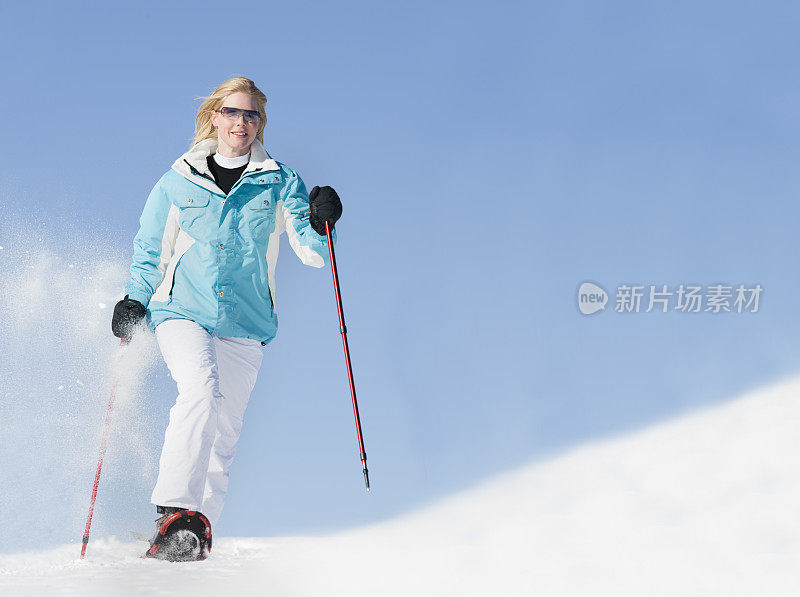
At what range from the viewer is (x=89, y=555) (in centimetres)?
462

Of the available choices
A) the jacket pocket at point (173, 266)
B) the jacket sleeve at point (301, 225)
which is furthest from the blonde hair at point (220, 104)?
the jacket pocket at point (173, 266)

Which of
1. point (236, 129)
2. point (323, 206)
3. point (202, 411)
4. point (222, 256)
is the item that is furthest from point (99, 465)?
point (236, 129)

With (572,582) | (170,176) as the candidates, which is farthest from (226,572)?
(170,176)

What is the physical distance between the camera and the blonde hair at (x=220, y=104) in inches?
198

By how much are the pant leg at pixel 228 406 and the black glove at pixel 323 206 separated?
0.80 metres

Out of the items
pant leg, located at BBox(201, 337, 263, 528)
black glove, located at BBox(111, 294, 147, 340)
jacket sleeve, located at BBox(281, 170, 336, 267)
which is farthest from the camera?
jacket sleeve, located at BBox(281, 170, 336, 267)

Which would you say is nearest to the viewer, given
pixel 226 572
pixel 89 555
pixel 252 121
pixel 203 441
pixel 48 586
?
pixel 48 586

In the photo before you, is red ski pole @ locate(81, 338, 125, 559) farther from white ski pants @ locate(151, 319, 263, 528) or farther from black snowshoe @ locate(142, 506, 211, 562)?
black snowshoe @ locate(142, 506, 211, 562)

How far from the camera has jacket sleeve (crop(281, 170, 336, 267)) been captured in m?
4.89

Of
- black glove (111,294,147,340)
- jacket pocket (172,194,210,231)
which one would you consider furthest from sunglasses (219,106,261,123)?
black glove (111,294,147,340)

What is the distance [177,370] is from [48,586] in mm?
1253

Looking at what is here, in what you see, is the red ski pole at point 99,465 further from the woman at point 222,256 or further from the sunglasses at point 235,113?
the sunglasses at point 235,113

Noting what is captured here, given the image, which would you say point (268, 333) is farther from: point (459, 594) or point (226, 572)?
point (459, 594)

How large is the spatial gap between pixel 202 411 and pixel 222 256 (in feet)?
2.91
